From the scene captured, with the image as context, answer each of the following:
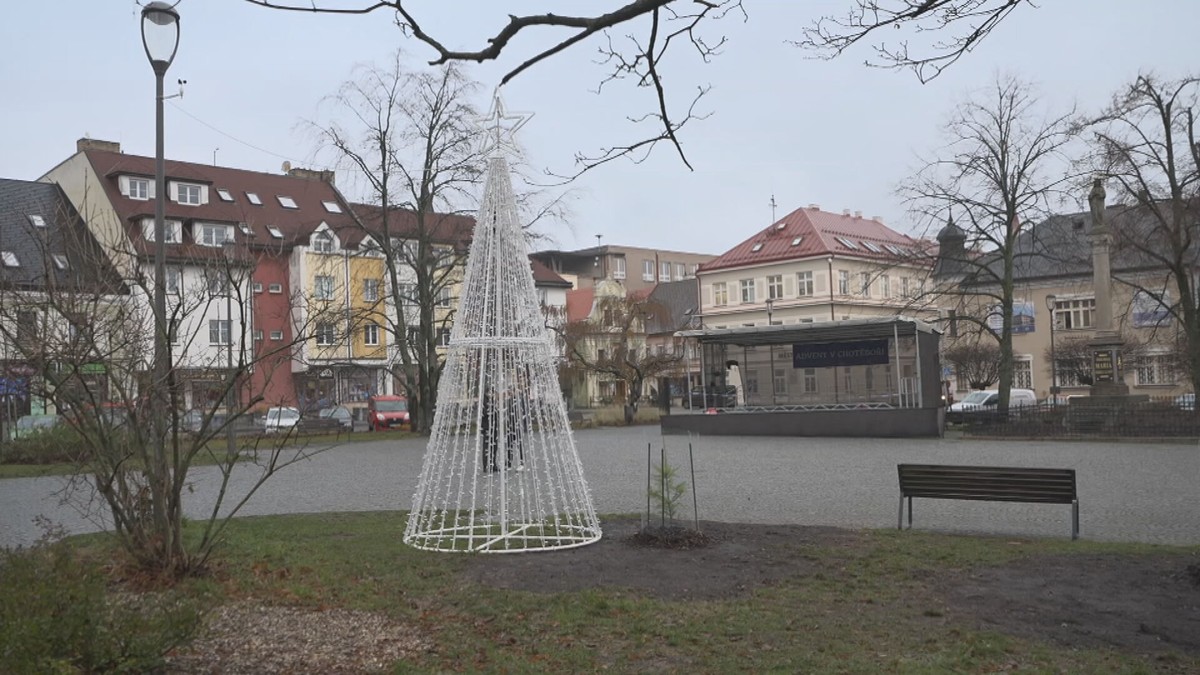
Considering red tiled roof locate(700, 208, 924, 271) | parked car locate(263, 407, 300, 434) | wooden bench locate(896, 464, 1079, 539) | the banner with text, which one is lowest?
wooden bench locate(896, 464, 1079, 539)

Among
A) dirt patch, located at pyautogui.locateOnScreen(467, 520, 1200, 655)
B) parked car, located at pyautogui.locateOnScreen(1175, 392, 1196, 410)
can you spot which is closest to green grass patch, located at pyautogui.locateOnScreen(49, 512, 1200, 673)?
dirt patch, located at pyautogui.locateOnScreen(467, 520, 1200, 655)

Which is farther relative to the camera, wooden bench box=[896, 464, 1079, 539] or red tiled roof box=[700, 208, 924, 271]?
red tiled roof box=[700, 208, 924, 271]

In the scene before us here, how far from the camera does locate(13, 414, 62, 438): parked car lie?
24.6 m

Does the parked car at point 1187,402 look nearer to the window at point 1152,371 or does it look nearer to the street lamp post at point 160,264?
the window at point 1152,371

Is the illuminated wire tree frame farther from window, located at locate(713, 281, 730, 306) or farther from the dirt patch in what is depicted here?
window, located at locate(713, 281, 730, 306)

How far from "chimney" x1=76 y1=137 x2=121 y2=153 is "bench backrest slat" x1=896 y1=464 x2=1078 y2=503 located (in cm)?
4745

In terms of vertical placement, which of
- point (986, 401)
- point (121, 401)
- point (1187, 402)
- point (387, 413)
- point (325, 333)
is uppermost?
point (325, 333)

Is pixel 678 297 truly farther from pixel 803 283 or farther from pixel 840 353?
pixel 840 353

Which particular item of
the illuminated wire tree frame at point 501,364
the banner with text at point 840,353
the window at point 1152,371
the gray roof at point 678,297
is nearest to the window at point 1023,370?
the window at point 1152,371

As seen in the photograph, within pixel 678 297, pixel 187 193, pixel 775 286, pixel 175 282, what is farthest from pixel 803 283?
pixel 175 282

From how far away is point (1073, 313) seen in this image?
5969 centimetres

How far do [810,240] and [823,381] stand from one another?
2835cm

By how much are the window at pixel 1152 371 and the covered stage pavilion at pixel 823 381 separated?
22.1 metres

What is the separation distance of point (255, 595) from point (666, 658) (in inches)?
141
